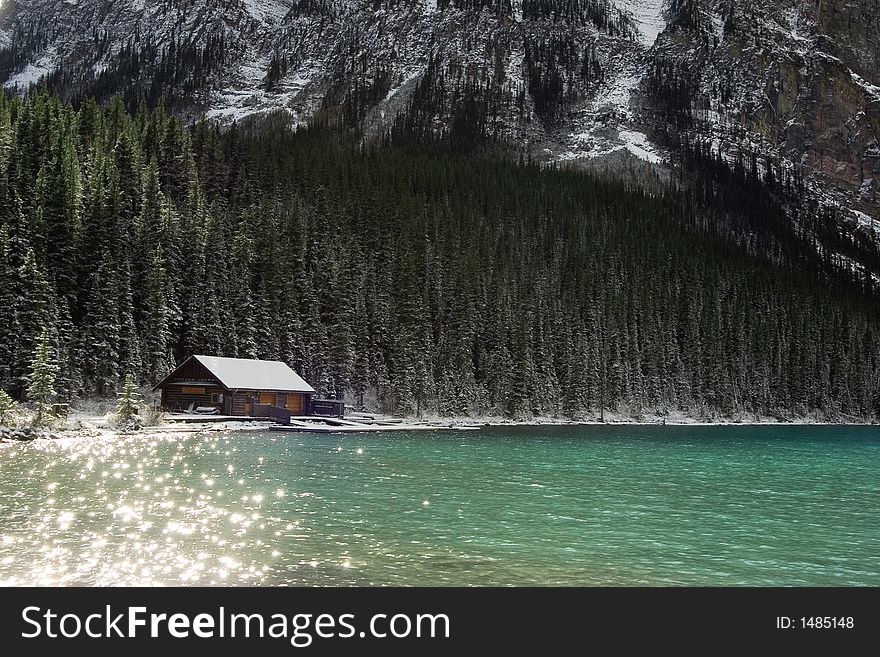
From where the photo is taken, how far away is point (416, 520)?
20.1m

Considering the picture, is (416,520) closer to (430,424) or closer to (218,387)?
(218,387)

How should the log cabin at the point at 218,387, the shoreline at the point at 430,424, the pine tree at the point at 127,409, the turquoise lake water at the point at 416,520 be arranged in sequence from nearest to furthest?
1. the turquoise lake water at the point at 416,520
2. the shoreline at the point at 430,424
3. the pine tree at the point at 127,409
4. the log cabin at the point at 218,387

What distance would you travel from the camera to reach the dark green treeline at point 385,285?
69438mm

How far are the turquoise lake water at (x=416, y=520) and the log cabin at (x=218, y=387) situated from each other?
88.8 ft

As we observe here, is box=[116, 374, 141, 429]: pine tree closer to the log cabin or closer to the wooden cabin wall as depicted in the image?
the log cabin

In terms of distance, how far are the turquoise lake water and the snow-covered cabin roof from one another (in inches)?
1064

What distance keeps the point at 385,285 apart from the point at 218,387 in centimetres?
3913

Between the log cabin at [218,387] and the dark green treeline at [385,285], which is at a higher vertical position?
the dark green treeline at [385,285]

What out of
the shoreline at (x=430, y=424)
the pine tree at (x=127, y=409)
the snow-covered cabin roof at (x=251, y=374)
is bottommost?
the shoreline at (x=430, y=424)

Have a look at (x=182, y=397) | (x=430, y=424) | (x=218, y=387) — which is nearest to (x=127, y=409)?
(x=218, y=387)

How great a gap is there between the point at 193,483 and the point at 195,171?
91.4m

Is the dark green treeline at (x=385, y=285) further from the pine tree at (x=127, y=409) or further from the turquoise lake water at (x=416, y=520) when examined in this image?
the turquoise lake water at (x=416, y=520)

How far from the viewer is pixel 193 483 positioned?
26.0 meters

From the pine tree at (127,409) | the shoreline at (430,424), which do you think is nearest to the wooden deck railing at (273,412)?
the shoreline at (430,424)
